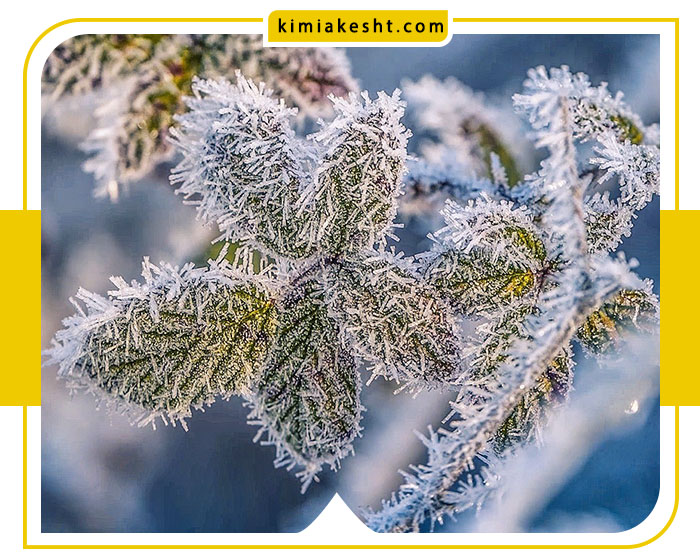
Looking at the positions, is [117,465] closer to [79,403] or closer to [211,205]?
[79,403]

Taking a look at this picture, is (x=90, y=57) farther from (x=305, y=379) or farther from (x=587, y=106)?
(x=587, y=106)

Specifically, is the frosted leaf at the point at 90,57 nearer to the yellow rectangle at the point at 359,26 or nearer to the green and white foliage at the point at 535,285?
the yellow rectangle at the point at 359,26

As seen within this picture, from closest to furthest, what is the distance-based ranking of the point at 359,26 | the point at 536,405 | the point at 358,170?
the point at 358,170 < the point at 536,405 < the point at 359,26

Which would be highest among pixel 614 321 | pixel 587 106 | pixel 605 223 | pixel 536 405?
pixel 587 106

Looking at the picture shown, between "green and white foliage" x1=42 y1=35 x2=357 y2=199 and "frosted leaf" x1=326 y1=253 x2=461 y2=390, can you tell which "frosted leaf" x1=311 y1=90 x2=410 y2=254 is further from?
"green and white foliage" x1=42 y1=35 x2=357 y2=199

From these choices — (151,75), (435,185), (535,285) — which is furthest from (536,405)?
(151,75)
